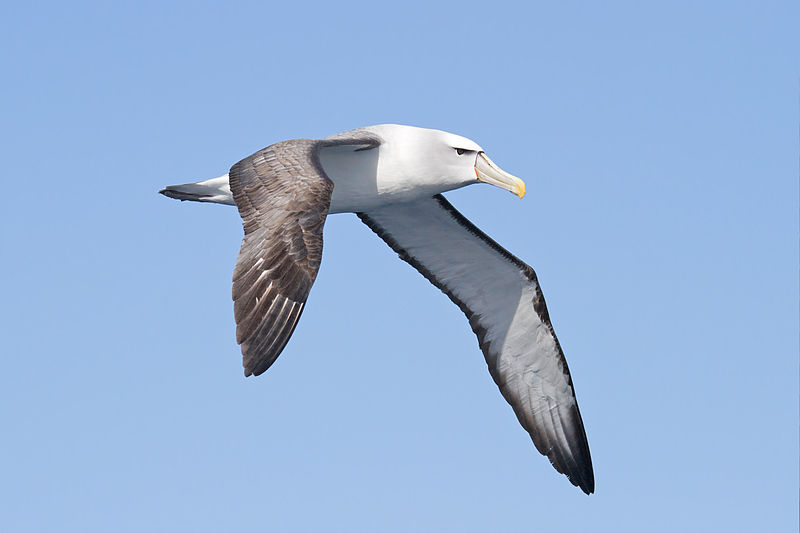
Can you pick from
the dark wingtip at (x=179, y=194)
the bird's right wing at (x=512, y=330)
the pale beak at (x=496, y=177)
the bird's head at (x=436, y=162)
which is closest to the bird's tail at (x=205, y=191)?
the dark wingtip at (x=179, y=194)

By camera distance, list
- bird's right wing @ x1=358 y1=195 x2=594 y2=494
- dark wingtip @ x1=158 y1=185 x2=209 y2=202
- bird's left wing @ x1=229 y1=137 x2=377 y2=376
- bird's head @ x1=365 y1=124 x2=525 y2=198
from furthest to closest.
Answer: bird's right wing @ x1=358 y1=195 x2=594 y2=494
dark wingtip @ x1=158 y1=185 x2=209 y2=202
bird's head @ x1=365 y1=124 x2=525 y2=198
bird's left wing @ x1=229 y1=137 x2=377 y2=376

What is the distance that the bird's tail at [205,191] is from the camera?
14039 mm

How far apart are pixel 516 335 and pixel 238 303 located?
6.63 metres

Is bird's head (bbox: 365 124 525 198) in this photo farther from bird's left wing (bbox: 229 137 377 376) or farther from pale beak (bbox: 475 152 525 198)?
bird's left wing (bbox: 229 137 377 376)

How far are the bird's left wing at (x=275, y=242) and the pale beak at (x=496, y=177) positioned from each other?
234cm

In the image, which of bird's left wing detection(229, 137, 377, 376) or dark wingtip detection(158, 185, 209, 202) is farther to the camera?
dark wingtip detection(158, 185, 209, 202)

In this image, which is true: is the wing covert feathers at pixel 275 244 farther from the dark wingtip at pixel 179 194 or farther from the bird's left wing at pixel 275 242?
the dark wingtip at pixel 179 194

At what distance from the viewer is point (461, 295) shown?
16.2 m

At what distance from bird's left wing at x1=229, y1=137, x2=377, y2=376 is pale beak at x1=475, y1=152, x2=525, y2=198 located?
2337mm

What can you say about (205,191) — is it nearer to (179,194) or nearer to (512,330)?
(179,194)

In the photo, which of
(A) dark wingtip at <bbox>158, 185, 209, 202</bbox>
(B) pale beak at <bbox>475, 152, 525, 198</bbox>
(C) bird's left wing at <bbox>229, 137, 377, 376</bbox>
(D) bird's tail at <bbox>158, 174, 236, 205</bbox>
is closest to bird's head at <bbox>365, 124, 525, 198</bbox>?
(B) pale beak at <bbox>475, 152, 525, 198</bbox>

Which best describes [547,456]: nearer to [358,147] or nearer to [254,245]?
[358,147]

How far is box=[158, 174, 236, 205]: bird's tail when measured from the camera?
1404cm

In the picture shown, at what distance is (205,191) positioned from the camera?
14.2 meters
